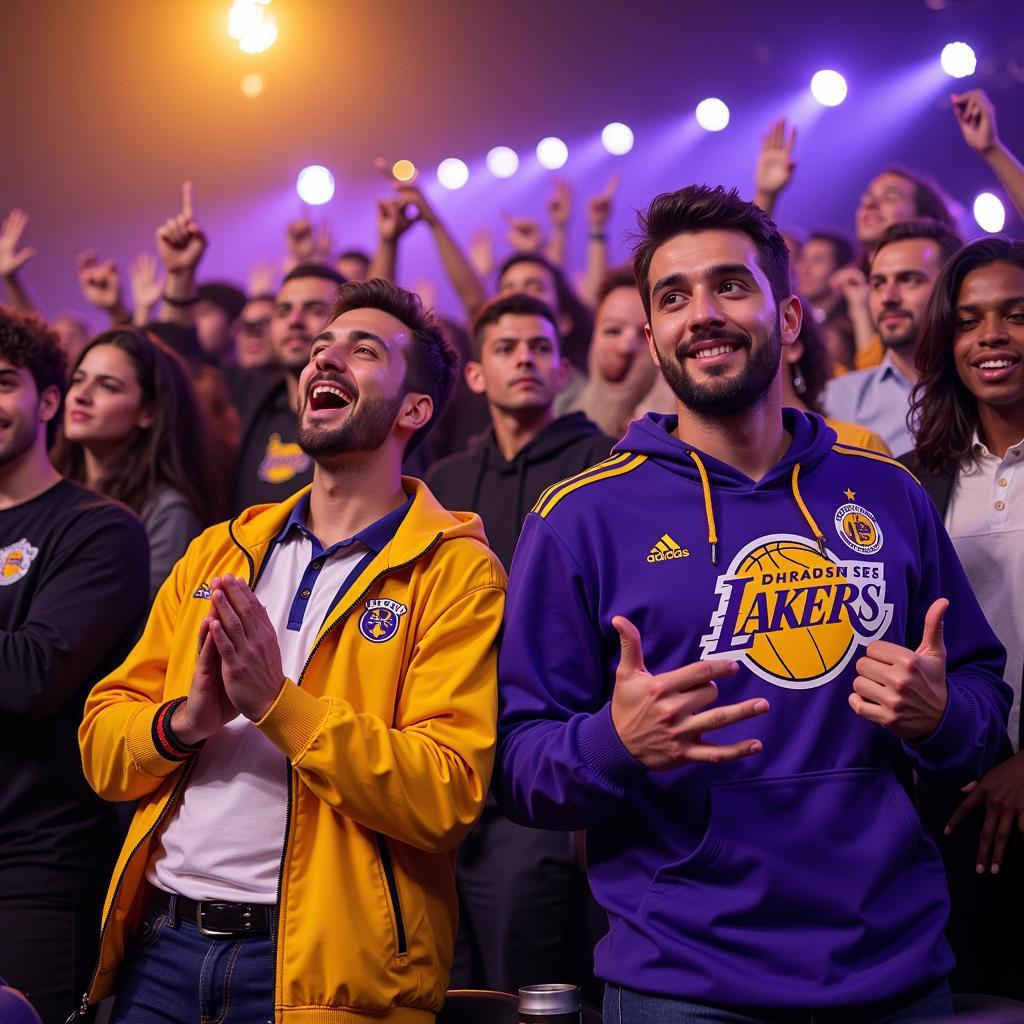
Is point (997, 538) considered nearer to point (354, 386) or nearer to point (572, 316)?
point (354, 386)

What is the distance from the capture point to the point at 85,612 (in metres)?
2.29

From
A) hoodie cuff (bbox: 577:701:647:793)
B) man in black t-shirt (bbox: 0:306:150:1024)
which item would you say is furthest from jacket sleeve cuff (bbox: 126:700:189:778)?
hoodie cuff (bbox: 577:701:647:793)

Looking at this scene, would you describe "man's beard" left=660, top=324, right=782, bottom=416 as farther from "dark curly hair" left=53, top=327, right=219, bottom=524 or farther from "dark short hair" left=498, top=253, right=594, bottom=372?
"dark short hair" left=498, top=253, right=594, bottom=372

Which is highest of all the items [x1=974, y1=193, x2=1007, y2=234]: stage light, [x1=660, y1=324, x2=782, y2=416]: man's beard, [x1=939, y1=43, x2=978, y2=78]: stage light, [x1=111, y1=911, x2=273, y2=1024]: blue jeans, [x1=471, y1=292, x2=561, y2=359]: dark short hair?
[x1=939, y1=43, x2=978, y2=78]: stage light

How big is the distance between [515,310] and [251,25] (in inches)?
149

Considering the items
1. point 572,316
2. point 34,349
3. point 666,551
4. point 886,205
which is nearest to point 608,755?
point 666,551

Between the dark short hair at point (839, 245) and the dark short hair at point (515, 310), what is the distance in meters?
2.01

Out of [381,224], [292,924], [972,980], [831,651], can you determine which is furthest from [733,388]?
[381,224]

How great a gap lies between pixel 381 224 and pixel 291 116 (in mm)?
3054

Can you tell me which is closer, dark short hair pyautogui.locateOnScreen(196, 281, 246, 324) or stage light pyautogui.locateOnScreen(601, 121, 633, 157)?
dark short hair pyautogui.locateOnScreen(196, 281, 246, 324)

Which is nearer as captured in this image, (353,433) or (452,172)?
(353,433)

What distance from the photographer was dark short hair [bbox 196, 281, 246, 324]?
543 centimetres

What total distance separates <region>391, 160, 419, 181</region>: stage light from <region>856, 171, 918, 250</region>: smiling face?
3311 mm

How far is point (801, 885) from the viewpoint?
1582mm
